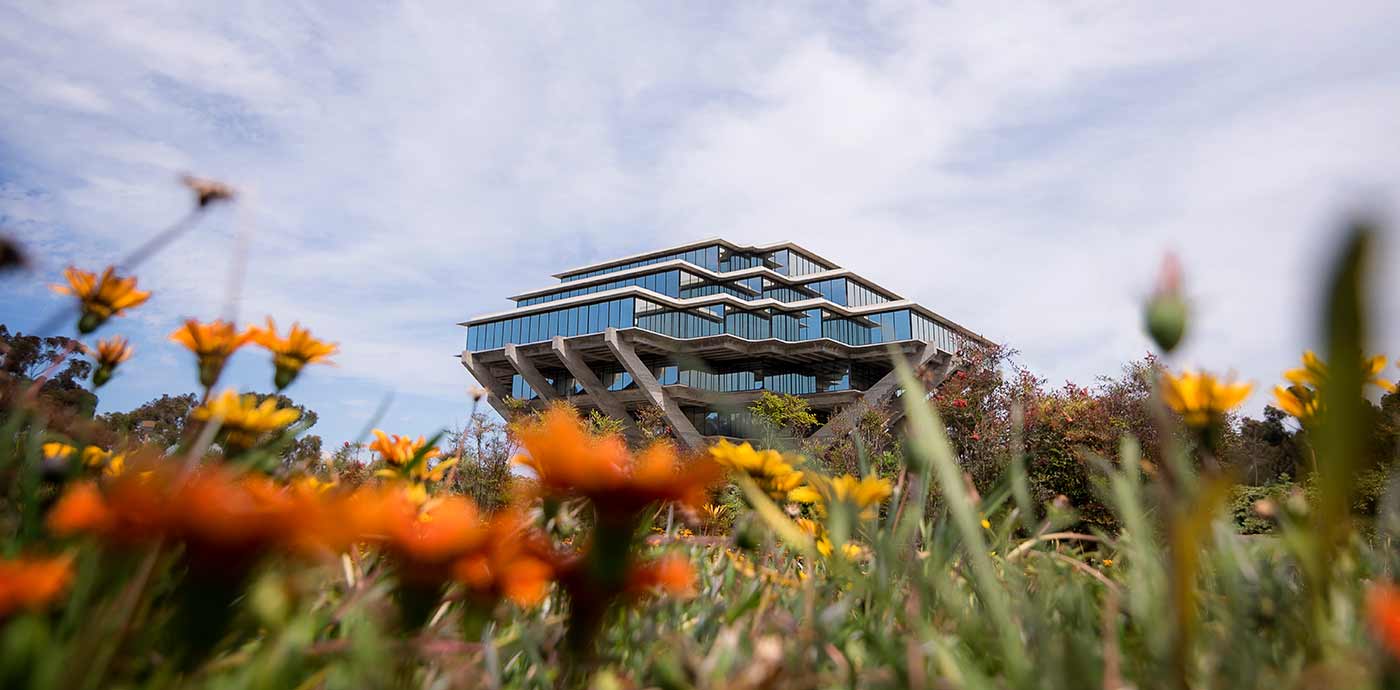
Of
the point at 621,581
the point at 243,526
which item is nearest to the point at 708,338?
the point at 621,581

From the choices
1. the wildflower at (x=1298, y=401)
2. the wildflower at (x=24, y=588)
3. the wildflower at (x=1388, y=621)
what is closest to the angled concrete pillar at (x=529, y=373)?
the wildflower at (x=1298, y=401)

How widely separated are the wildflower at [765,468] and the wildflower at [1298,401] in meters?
0.64

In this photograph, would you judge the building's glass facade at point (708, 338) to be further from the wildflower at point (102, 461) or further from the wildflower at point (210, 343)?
the wildflower at point (210, 343)

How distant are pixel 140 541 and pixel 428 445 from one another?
509 mm

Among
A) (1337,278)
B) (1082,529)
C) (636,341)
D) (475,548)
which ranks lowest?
(1082,529)

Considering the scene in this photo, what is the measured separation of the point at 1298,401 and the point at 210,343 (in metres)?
1.35

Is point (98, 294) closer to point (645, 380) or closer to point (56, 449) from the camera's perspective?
point (56, 449)

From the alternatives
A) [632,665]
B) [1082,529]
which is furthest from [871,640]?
[1082,529]

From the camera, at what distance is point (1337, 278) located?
32cm

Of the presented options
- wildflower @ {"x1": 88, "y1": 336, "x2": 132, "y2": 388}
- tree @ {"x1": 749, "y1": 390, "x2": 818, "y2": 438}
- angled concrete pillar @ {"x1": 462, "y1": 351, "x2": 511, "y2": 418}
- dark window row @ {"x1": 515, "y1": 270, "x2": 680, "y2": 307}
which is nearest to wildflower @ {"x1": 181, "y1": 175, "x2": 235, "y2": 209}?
wildflower @ {"x1": 88, "y1": 336, "x2": 132, "y2": 388}

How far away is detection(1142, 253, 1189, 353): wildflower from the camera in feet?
1.82

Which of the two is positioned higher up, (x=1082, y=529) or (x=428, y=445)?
(x=428, y=445)

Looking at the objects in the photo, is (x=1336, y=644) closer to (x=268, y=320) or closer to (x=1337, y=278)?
(x=1337, y=278)

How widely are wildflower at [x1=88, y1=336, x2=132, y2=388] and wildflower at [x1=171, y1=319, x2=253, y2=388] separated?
1.55ft
